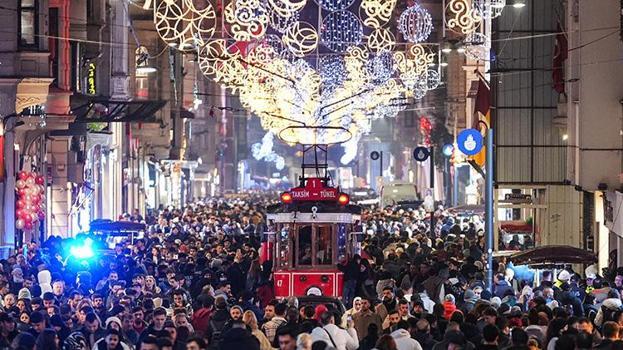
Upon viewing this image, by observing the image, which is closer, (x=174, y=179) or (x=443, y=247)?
(x=443, y=247)

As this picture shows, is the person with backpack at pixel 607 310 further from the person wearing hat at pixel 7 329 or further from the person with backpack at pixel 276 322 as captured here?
the person wearing hat at pixel 7 329

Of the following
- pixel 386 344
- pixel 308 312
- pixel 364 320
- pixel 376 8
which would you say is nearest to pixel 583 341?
pixel 386 344

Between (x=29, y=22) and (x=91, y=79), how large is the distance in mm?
13297

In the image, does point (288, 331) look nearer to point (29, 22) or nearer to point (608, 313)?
point (608, 313)

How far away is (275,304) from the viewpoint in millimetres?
21984

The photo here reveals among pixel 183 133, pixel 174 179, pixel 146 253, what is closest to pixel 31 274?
pixel 146 253

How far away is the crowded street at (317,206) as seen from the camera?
67.6ft

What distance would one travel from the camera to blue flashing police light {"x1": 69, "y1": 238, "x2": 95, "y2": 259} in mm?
34350

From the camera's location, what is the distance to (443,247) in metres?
42.2

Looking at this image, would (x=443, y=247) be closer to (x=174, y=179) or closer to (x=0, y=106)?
(x=0, y=106)

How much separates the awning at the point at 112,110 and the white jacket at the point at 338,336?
26.6 meters

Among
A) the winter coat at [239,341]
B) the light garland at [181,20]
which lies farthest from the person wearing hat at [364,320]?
the light garland at [181,20]

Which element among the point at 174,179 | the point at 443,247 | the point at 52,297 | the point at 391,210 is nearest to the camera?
the point at 52,297

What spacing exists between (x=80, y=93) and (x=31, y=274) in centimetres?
1954
